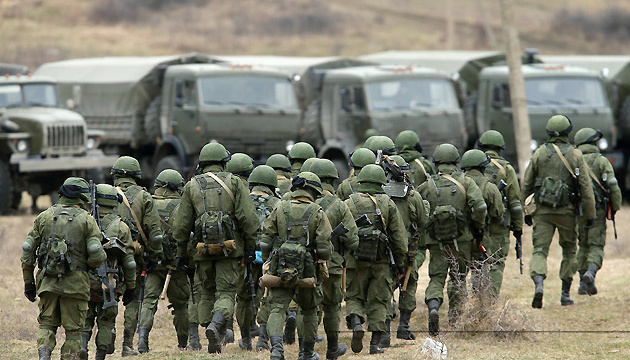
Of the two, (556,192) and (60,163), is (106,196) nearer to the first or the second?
(556,192)

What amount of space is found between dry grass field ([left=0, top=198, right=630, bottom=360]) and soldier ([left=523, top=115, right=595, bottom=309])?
55cm

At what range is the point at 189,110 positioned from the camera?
1870 centimetres

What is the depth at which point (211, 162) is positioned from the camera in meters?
9.27

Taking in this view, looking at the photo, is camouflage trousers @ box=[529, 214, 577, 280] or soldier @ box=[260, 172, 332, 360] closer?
soldier @ box=[260, 172, 332, 360]

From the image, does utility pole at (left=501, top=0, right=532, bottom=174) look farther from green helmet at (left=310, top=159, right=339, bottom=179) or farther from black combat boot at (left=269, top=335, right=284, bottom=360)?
black combat boot at (left=269, top=335, right=284, bottom=360)

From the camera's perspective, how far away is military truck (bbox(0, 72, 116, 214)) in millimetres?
18344

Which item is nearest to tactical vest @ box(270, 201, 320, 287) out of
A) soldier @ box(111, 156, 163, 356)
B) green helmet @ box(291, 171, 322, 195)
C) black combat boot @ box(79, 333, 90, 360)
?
green helmet @ box(291, 171, 322, 195)

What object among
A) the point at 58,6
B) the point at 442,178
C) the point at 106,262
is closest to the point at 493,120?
the point at 442,178

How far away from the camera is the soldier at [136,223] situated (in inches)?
364

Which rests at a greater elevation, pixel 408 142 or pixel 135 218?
pixel 408 142

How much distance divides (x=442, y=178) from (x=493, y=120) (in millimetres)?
9945

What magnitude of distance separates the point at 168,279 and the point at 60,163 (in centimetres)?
932

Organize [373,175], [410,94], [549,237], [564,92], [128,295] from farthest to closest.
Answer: [564,92], [410,94], [549,237], [373,175], [128,295]

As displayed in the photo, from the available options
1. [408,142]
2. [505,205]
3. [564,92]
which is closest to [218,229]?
[408,142]
